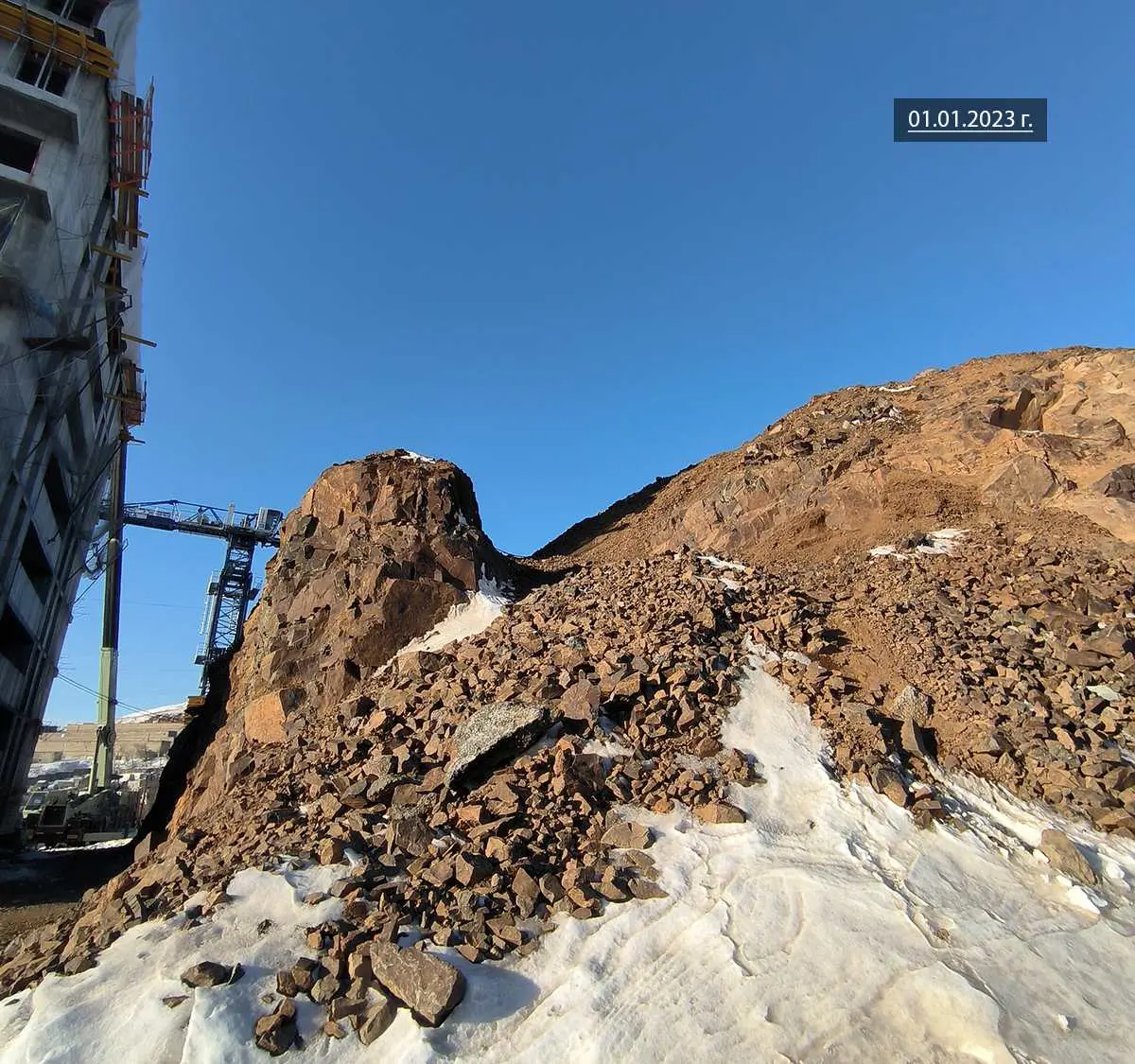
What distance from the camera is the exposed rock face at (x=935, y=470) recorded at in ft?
41.3

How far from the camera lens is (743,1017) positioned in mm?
4652

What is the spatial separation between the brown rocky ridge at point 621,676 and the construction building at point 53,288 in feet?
37.3

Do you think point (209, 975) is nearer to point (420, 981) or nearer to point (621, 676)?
point (420, 981)

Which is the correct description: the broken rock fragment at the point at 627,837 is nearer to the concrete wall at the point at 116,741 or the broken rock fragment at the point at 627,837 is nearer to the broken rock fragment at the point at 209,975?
the broken rock fragment at the point at 209,975

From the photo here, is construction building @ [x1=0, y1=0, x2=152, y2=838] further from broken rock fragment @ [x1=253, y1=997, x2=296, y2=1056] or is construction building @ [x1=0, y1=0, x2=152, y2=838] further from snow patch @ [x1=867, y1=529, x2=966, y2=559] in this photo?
snow patch @ [x1=867, y1=529, x2=966, y2=559]

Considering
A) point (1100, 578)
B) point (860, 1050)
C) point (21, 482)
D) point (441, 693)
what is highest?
point (21, 482)

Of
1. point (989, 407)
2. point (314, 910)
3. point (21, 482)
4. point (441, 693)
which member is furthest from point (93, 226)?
point (989, 407)

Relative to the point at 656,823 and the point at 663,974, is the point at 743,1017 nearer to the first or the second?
the point at 663,974

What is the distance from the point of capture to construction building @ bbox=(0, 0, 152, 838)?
18875mm

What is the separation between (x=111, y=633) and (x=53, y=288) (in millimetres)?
25151

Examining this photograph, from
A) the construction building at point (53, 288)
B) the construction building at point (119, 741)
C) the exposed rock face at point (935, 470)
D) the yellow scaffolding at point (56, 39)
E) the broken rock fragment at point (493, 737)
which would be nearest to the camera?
the broken rock fragment at point (493, 737)

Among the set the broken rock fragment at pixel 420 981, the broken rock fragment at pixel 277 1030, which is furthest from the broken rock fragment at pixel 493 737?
the broken rock fragment at pixel 277 1030

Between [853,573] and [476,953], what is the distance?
923 cm

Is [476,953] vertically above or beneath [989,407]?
beneath
